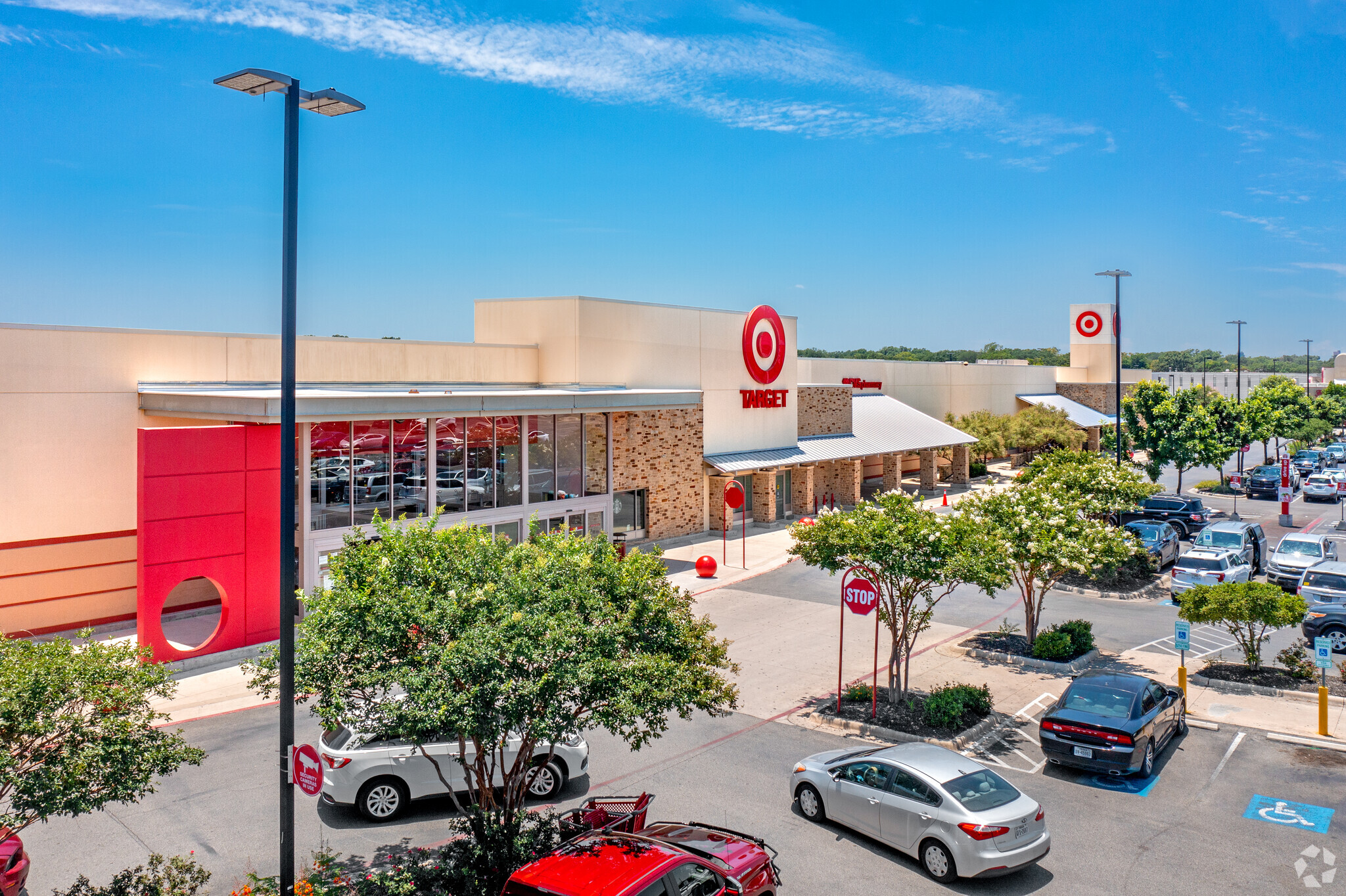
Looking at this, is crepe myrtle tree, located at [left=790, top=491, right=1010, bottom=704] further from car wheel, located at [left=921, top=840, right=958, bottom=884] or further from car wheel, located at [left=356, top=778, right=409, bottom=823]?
car wheel, located at [left=356, top=778, right=409, bottom=823]

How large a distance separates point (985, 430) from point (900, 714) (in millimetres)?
41517

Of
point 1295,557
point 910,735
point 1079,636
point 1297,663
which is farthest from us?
point 1295,557

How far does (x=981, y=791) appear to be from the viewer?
11234 mm

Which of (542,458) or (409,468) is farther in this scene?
(542,458)

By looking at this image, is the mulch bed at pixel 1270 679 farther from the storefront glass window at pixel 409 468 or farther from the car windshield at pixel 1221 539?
the storefront glass window at pixel 409 468

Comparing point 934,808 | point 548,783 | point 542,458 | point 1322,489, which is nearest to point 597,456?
point 542,458

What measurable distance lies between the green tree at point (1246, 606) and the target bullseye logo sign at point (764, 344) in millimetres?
21804

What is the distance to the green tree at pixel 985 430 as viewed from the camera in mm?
53594

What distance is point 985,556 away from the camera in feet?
53.1

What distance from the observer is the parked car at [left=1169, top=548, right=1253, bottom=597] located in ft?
84.2

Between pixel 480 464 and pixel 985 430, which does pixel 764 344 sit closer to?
pixel 480 464

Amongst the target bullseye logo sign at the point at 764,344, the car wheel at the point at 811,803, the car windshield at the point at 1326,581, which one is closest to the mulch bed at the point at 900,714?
the car wheel at the point at 811,803

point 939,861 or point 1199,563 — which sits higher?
point 1199,563

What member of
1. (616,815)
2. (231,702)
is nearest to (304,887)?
(616,815)
